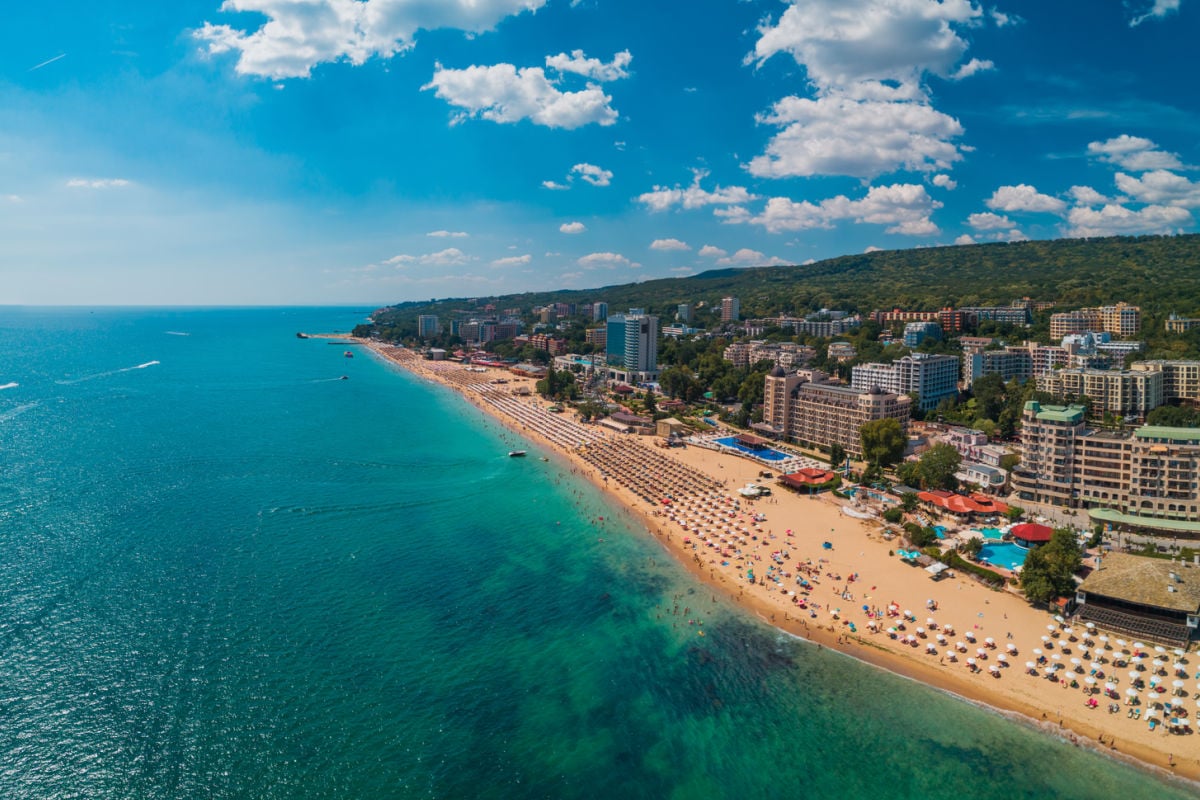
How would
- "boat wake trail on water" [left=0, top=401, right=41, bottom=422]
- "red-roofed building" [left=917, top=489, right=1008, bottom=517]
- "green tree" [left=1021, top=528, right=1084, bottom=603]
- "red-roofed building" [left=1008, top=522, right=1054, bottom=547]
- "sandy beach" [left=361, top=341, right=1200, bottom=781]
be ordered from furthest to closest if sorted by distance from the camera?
"boat wake trail on water" [left=0, top=401, right=41, bottom=422] < "red-roofed building" [left=917, top=489, right=1008, bottom=517] < "red-roofed building" [left=1008, top=522, right=1054, bottom=547] < "green tree" [left=1021, top=528, right=1084, bottom=603] < "sandy beach" [left=361, top=341, right=1200, bottom=781]

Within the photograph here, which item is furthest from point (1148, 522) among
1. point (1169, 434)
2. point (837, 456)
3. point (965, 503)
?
point (837, 456)

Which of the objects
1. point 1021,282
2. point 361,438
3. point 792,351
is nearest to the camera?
point 361,438

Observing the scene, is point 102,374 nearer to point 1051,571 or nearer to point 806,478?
point 806,478

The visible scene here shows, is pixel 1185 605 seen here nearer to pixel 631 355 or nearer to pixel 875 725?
pixel 875 725

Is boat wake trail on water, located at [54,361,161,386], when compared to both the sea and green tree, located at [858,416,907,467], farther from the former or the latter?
green tree, located at [858,416,907,467]

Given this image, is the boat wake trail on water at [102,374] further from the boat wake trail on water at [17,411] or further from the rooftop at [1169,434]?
the rooftop at [1169,434]

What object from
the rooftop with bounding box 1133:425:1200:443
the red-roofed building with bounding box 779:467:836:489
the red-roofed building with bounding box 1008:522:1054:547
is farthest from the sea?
the rooftop with bounding box 1133:425:1200:443

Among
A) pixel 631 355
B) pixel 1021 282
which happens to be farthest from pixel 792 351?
pixel 1021 282
